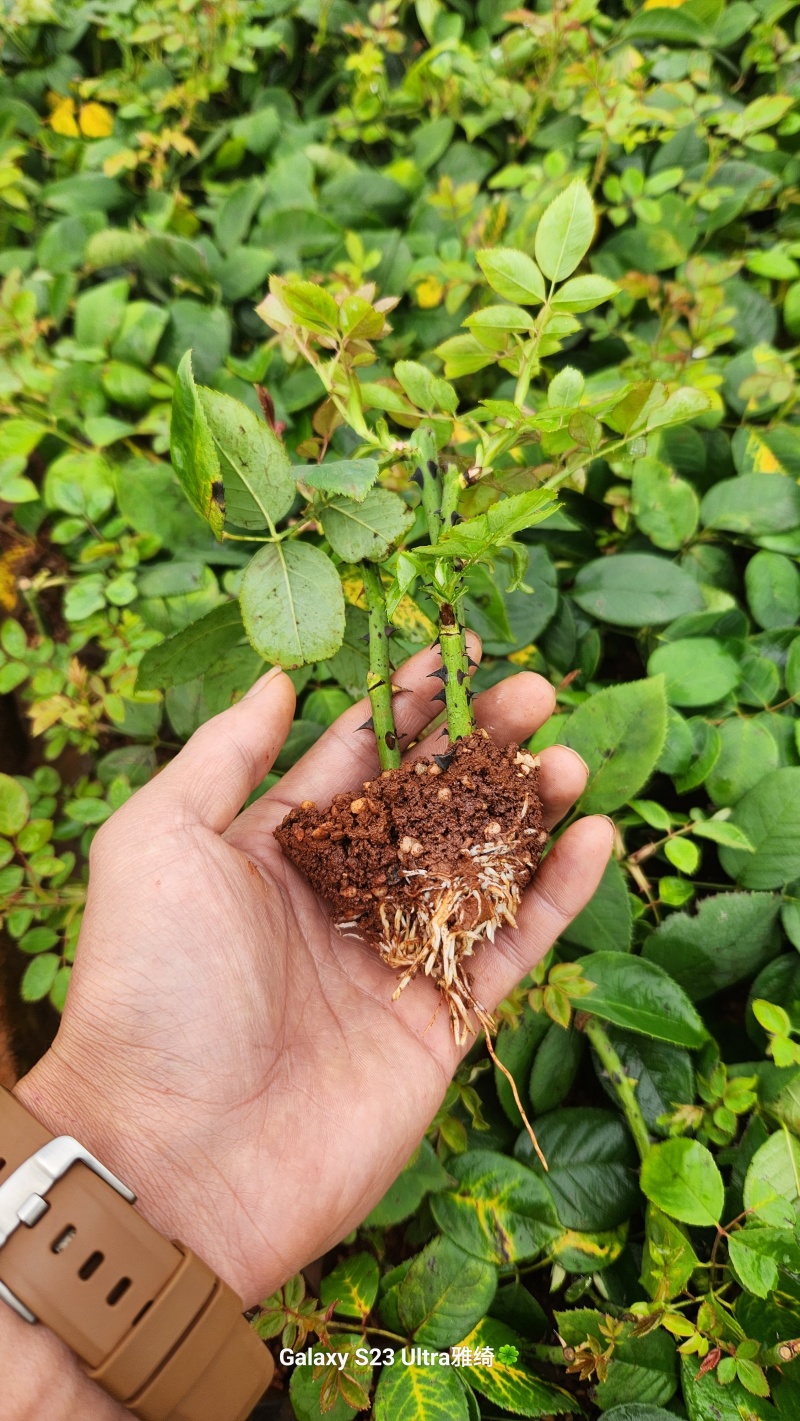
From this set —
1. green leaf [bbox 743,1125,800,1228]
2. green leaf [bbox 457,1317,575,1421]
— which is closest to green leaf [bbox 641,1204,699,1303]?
green leaf [bbox 743,1125,800,1228]

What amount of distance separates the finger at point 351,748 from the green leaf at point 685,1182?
0.85 metres

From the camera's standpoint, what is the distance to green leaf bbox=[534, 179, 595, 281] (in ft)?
3.89

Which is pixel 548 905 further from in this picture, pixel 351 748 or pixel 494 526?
pixel 494 526

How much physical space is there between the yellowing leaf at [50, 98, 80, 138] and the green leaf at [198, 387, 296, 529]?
2.12m

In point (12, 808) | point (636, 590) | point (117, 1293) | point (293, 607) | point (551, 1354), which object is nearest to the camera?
point (117, 1293)

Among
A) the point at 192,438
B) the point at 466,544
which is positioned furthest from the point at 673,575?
the point at 192,438

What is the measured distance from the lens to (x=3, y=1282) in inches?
39.0

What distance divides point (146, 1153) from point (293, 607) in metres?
0.85

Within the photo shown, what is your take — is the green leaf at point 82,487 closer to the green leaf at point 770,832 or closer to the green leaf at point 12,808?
the green leaf at point 12,808

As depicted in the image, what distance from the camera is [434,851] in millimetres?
1247

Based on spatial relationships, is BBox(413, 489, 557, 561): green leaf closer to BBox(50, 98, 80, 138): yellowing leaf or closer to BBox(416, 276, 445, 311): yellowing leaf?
BBox(416, 276, 445, 311): yellowing leaf

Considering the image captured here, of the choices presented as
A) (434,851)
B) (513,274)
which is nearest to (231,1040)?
(434,851)

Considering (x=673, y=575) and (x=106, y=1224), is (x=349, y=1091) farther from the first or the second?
(x=673, y=575)

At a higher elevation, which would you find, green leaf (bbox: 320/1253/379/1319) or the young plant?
the young plant
